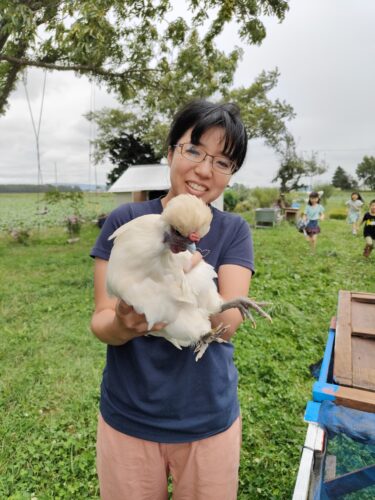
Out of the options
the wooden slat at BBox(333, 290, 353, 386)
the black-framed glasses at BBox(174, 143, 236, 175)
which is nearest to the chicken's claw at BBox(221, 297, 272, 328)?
the black-framed glasses at BBox(174, 143, 236, 175)

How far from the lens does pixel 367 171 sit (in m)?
45.7

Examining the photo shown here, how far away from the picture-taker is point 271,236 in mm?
14852

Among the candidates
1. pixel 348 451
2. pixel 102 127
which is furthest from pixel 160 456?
pixel 102 127

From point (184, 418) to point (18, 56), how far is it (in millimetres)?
9580

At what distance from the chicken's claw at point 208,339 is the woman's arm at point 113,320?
0.27 m

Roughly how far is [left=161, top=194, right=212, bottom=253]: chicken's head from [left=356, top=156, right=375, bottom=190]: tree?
159 ft

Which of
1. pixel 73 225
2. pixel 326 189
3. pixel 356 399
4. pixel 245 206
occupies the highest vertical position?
pixel 326 189

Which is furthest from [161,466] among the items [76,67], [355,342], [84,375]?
[76,67]

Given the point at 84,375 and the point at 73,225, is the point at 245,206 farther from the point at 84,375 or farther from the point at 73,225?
the point at 84,375

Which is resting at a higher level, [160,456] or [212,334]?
[212,334]

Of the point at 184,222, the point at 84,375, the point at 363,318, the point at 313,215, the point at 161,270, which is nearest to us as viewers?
the point at 184,222

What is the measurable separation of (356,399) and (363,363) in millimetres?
483

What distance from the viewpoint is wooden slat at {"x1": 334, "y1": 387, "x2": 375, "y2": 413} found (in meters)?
1.71

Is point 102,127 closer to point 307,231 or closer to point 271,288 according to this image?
point 307,231
